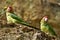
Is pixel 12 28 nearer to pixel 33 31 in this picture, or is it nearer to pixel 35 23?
pixel 33 31

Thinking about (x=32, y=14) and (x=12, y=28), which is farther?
(x=32, y=14)

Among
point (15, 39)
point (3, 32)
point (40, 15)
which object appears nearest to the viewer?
point (15, 39)

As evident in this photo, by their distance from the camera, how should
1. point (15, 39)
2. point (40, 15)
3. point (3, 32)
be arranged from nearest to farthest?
point (15, 39) < point (3, 32) < point (40, 15)

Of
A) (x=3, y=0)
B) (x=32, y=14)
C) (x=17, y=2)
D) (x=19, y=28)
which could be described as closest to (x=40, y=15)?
(x=32, y=14)

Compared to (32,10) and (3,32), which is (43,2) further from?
(3,32)

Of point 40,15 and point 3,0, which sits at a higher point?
point 3,0

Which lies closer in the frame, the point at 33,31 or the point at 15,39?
the point at 15,39

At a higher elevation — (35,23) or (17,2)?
(17,2)

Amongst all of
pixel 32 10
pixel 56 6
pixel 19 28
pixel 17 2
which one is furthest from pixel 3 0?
pixel 19 28
